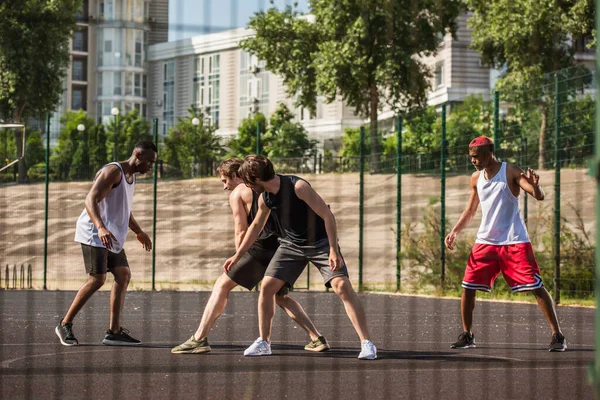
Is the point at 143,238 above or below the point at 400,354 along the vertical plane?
above

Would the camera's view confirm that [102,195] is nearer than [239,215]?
No

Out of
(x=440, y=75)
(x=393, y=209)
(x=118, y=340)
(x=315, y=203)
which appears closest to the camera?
(x=315, y=203)

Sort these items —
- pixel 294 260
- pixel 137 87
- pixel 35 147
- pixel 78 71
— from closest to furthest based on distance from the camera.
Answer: pixel 294 260 → pixel 35 147 → pixel 137 87 → pixel 78 71

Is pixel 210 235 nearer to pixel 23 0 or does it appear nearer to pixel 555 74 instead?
pixel 555 74

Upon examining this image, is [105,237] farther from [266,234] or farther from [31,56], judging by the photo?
[31,56]

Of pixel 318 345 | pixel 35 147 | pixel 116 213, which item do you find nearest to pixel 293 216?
pixel 318 345

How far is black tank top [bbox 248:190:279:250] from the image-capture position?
8953mm

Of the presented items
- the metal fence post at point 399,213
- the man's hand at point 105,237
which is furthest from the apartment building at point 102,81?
the man's hand at point 105,237

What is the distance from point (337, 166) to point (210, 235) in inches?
294

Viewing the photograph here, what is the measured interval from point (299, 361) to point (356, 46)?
3389 centimetres

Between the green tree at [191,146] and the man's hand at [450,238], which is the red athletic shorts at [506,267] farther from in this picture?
the green tree at [191,146]

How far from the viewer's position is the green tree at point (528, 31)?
3512 cm

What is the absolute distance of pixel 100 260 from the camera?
9375 millimetres

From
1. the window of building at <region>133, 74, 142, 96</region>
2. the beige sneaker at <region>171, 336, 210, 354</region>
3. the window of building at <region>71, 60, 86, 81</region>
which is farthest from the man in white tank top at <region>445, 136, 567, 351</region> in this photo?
the window of building at <region>71, 60, 86, 81</region>
